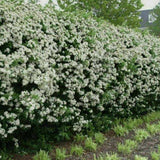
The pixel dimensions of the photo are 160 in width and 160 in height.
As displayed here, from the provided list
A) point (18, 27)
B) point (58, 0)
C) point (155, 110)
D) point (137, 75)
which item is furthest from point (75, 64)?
point (58, 0)

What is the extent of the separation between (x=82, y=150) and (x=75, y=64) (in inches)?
59.9

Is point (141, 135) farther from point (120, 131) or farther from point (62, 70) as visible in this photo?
point (62, 70)

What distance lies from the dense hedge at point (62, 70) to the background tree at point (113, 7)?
39.8ft

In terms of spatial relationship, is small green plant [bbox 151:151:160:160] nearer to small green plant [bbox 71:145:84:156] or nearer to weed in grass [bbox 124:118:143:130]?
→ small green plant [bbox 71:145:84:156]

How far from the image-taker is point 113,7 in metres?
19.1

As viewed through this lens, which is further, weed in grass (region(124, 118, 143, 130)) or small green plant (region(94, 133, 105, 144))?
weed in grass (region(124, 118, 143, 130))

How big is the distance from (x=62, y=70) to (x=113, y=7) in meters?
15.4

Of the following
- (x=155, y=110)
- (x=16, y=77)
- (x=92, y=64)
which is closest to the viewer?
(x=16, y=77)

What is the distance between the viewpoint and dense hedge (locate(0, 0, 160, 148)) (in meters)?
3.83

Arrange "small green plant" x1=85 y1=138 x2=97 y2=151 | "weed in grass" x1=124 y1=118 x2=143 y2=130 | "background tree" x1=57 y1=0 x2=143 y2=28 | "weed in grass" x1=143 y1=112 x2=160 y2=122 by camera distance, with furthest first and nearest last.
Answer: "background tree" x1=57 y1=0 x2=143 y2=28, "weed in grass" x1=143 y1=112 x2=160 y2=122, "weed in grass" x1=124 y1=118 x2=143 y2=130, "small green plant" x1=85 y1=138 x2=97 y2=151

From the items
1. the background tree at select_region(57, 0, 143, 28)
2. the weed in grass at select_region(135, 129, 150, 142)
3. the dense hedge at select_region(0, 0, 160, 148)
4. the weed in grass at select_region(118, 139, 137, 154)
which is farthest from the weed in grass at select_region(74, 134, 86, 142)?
the background tree at select_region(57, 0, 143, 28)

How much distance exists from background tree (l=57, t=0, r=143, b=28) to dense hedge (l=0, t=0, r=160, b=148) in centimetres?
1212

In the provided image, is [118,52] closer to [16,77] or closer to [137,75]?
[137,75]

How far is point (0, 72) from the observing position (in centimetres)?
355
